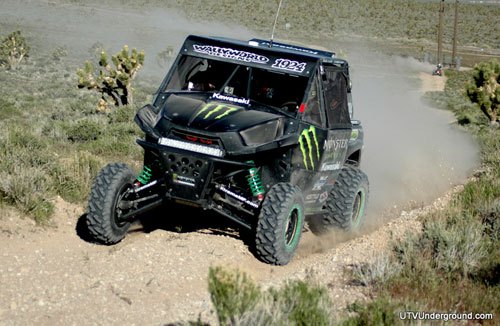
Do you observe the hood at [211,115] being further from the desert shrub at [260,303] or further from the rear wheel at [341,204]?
the desert shrub at [260,303]

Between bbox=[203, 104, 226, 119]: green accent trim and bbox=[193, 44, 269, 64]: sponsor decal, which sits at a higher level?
bbox=[193, 44, 269, 64]: sponsor decal

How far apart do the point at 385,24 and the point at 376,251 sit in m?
99.2

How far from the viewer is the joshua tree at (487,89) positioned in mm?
31859

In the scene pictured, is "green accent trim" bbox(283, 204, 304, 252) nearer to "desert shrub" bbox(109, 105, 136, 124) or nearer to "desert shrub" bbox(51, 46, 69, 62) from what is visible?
"desert shrub" bbox(109, 105, 136, 124)

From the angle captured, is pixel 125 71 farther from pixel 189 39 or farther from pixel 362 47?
pixel 362 47

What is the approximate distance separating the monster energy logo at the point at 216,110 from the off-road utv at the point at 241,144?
12 millimetres

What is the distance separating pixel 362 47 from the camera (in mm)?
81812

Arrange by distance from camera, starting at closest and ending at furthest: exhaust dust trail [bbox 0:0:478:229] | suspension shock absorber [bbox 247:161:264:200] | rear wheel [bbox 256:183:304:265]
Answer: rear wheel [bbox 256:183:304:265] < suspension shock absorber [bbox 247:161:264:200] < exhaust dust trail [bbox 0:0:478:229]

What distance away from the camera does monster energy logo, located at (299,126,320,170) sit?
975 centimetres

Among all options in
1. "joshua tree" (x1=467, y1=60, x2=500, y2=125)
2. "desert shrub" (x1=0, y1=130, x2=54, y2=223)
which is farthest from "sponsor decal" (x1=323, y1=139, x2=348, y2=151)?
"joshua tree" (x1=467, y1=60, x2=500, y2=125)

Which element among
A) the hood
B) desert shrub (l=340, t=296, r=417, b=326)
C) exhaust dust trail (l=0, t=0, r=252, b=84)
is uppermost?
the hood

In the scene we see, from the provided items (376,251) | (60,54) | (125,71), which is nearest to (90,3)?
(60,54)

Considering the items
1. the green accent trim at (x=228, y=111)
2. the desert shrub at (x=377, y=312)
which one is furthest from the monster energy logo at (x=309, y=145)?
the desert shrub at (x=377, y=312)

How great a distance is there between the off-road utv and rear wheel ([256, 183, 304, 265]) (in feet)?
0.04
